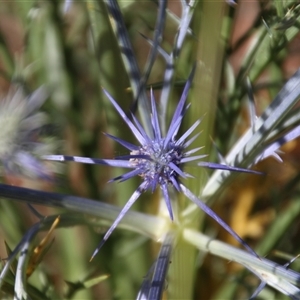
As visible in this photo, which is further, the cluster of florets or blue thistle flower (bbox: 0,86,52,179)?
blue thistle flower (bbox: 0,86,52,179)

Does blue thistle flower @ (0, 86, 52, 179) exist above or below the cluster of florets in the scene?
above

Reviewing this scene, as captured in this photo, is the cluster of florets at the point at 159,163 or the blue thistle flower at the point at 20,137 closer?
the cluster of florets at the point at 159,163

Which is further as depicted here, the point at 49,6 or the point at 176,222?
the point at 49,6

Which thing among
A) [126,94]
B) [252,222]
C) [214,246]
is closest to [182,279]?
[214,246]

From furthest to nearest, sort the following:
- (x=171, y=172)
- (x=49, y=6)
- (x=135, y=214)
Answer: (x=49, y=6) → (x=135, y=214) → (x=171, y=172)

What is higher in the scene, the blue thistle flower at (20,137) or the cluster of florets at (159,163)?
the blue thistle flower at (20,137)

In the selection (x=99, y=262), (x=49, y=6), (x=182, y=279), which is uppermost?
(x=49, y=6)

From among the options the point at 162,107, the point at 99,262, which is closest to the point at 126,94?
the point at 162,107

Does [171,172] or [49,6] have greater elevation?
[49,6]

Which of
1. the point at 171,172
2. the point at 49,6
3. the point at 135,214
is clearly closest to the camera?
the point at 171,172

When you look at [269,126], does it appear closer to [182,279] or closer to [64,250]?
[182,279]

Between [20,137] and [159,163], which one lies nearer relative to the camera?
[159,163]
